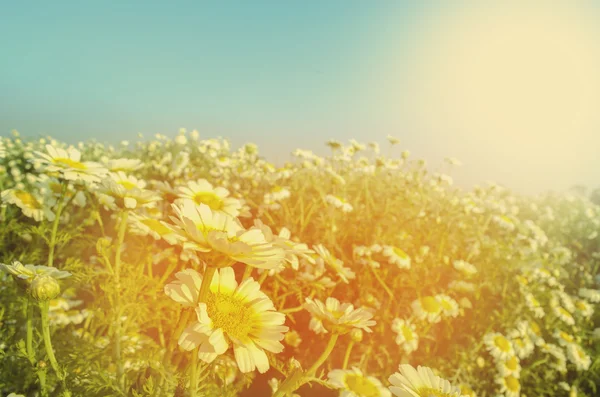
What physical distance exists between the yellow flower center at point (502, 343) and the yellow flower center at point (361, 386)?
55.2 inches

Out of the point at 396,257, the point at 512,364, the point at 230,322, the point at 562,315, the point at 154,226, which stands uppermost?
the point at 230,322

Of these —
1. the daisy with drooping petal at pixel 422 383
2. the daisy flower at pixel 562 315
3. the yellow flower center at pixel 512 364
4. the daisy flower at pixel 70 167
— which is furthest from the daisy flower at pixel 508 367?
the daisy flower at pixel 70 167

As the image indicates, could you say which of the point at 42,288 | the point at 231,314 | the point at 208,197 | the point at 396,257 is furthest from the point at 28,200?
the point at 396,257

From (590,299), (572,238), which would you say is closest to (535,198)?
(572,238)

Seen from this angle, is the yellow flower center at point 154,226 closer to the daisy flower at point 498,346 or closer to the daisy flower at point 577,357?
the daisy flower at point 498,346

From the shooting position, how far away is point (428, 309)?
94.1 inches

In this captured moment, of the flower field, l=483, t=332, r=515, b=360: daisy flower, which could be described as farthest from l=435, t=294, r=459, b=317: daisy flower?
l=483, t=332, r=515, b=360: daisy flower

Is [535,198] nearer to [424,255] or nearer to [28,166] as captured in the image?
[424,255]

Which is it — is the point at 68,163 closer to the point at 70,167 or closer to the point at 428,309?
the point at 70,167

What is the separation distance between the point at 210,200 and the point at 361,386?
0.94m

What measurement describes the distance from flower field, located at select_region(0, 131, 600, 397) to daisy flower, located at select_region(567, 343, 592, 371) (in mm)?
14

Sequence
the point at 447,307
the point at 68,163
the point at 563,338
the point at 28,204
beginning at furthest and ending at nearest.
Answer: the point at 563,338
the point at 447,307
the point at 28,204
the point at 68,163

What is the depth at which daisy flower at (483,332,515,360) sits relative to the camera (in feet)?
8.46

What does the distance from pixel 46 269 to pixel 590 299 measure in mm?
4609
